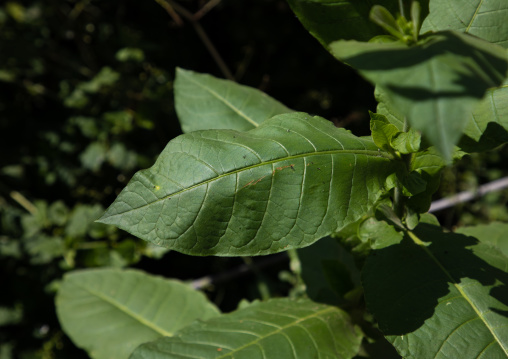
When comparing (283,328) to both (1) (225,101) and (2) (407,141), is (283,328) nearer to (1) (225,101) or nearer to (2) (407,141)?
(2) (407,141)

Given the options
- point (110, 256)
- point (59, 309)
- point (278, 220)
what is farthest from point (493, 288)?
point (110, 256)

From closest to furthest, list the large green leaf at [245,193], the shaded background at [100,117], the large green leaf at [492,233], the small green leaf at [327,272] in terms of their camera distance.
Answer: the large green leaf at [245,193] → the small green leaf at [327,272] → the large green leaf at [492,233] → the shaded background at [100,117]

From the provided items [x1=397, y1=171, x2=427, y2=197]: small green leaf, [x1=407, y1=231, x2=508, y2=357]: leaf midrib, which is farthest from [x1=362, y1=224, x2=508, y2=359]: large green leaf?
[x1=397, y1=171, x2=427, y2=197]: small green leaf

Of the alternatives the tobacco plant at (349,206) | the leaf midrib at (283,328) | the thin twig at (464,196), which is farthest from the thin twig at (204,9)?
the leaf midrib at (283,328)

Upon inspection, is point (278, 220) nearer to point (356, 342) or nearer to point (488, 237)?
point (356, 342)

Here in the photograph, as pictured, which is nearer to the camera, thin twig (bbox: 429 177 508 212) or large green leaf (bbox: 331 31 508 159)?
large green leaf (bbox: 331 31 508 159)

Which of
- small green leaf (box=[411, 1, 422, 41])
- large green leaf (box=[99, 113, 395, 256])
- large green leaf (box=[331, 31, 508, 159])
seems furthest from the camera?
large green leaf (box=[99, 113, 395, 256])

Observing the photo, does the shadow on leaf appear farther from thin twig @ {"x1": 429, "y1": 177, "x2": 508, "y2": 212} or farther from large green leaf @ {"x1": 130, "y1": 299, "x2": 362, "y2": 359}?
thin twig @ {"x1": 429, "y1": 177, "x2": 508, "y2": 212}

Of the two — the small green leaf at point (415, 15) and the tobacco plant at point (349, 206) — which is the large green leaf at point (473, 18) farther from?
the small green leaf at point (415, 15)
